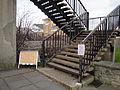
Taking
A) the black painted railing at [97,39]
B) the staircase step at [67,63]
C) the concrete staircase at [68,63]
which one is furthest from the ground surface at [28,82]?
the black painted railing at [97,39]

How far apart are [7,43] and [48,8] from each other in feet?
9.87

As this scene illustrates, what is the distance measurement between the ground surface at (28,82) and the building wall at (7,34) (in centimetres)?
51

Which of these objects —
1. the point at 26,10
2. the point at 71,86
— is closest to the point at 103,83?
the point at 71,86

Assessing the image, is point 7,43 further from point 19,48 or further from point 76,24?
point 76,24

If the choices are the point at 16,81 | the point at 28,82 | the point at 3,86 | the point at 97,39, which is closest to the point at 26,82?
the point at 28,82

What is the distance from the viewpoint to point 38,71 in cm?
381

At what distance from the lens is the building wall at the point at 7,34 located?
3700 millimetres

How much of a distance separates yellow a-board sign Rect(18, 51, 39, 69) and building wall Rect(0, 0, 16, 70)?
0.30 m

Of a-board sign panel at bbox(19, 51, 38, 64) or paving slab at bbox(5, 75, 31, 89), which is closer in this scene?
paving slab at bbox(5, 75, 31, 89)

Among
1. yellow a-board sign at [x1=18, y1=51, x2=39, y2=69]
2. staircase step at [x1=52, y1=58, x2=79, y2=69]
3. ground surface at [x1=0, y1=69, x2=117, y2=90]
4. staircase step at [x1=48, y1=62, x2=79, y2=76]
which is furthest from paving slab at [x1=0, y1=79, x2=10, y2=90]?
staircase step at [x1=52, y1=58, x2=79, y2=69]

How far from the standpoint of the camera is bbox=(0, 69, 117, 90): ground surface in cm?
271

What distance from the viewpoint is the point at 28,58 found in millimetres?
4246

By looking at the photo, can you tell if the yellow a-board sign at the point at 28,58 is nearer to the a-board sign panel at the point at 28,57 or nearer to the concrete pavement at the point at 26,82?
the a-board sign panel at the point at 28,57

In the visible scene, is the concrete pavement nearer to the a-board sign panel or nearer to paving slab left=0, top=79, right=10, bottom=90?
paving slab left=0, top=79, right=10, bottom=90
